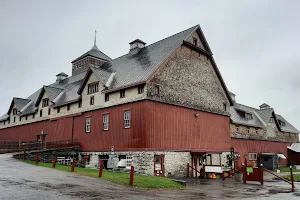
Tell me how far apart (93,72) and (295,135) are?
155 ft

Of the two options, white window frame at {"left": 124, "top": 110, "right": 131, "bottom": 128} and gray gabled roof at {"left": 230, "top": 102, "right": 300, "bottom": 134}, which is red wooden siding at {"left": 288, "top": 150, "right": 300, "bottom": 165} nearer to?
gray gabled roof at {"left": 230, "top": 102, "right": 300, "bottom": 134}

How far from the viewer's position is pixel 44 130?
38.2 m

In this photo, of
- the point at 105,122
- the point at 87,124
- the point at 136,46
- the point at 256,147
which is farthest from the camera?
the point at 256,147

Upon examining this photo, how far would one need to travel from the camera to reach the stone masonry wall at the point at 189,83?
2630cm

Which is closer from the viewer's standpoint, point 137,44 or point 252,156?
point 137,44

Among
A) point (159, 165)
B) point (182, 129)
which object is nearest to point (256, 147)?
point (182, 129)

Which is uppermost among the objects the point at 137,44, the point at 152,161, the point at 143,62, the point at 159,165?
the point at 137,44

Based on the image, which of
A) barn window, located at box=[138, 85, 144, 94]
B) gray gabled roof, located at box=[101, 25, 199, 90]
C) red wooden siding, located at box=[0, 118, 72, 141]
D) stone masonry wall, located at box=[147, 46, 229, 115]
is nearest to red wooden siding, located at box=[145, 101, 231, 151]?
stone masonry wall, located at box=[147, 46, 229, 115]

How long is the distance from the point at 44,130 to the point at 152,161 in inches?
805

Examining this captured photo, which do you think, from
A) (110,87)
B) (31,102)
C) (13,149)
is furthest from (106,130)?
(31,102)

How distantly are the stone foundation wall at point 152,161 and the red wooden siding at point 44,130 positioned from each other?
7.24 metres

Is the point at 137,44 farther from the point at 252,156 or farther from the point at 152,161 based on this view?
the point at 252,156

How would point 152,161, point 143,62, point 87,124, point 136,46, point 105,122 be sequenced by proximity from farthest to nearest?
point 136,46, point 87,124, point 143,62, point 105,122, point 152,161

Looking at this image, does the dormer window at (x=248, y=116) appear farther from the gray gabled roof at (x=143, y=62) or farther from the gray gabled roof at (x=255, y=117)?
the gray gabled roof at (x=143, y=62)
